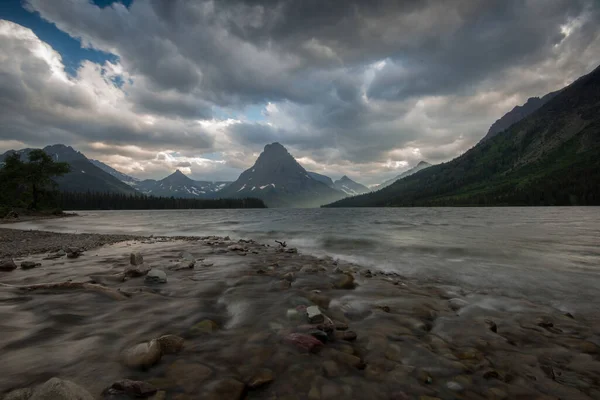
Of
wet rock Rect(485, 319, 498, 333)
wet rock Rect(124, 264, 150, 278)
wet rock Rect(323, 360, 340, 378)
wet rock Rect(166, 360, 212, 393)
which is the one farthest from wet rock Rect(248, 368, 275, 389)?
wet rock Rect(124, 264, 150, 278)

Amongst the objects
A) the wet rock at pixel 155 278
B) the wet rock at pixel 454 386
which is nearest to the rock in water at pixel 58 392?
the wet rock at pixel 454 386

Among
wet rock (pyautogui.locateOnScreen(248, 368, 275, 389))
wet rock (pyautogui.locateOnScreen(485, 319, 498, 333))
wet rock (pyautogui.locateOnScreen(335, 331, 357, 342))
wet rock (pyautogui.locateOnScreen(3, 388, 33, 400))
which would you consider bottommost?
wet rock (pyautogui.locateOnScreen(485, 319, 498, 333))

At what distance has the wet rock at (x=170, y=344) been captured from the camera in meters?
4.23

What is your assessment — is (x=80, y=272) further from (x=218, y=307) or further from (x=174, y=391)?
(x=174, y=391)

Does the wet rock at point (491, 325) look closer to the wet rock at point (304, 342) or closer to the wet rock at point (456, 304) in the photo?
the wet rock at point (456, 304)

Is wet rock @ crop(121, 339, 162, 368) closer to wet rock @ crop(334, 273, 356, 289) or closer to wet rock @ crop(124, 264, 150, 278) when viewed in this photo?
wet rock @ crop(124, 264, 150, 278)

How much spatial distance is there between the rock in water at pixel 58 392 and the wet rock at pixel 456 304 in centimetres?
846

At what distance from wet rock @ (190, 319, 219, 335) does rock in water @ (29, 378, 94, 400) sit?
2.42m

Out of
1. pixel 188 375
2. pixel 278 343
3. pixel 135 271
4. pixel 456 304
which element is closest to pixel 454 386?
pixel 278 343

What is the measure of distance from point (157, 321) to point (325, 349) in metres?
3.63

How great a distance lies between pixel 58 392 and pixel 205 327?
111 inches

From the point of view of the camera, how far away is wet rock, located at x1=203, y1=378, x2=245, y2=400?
3197 mm

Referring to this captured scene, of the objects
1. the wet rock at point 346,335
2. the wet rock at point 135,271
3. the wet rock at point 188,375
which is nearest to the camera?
the wet rock at point 188,375

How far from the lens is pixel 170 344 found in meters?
4.32
